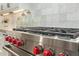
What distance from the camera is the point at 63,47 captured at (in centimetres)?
61

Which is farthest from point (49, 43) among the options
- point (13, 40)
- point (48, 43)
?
point (13, 40)

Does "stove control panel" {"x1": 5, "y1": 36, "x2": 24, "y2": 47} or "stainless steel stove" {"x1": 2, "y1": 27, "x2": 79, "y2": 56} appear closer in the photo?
"stainless steel stove" {"x1": 2, "y1": 27, "x2": 79, "y2": 56}

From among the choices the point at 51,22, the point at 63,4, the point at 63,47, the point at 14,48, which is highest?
the point at 63,4

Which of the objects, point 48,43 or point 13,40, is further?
point 13,40

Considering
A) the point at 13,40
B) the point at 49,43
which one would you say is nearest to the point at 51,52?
the point at 49,43

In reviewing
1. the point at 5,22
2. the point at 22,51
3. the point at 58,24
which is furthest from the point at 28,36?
the point at 58,24

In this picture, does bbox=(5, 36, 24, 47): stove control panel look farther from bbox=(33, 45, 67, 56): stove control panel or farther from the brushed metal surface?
bbox=(33, 45, 67, 56): stove control panel

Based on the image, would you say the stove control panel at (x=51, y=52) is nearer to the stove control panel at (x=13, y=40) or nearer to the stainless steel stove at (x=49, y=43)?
the stainless steel stove at (x=49, y=43)

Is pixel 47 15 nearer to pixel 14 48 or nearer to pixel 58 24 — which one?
pixel 58 24

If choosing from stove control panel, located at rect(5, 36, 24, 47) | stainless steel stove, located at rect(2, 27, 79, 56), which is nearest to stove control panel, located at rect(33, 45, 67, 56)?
stainless steel stove, located at rect(2, 27, 79, 56)

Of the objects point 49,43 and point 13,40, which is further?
point 13,40

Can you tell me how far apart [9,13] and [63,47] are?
0.66 meters

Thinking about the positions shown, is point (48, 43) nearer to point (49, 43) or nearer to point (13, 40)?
point (49, 43)

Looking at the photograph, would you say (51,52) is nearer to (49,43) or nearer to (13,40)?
(49,43)
